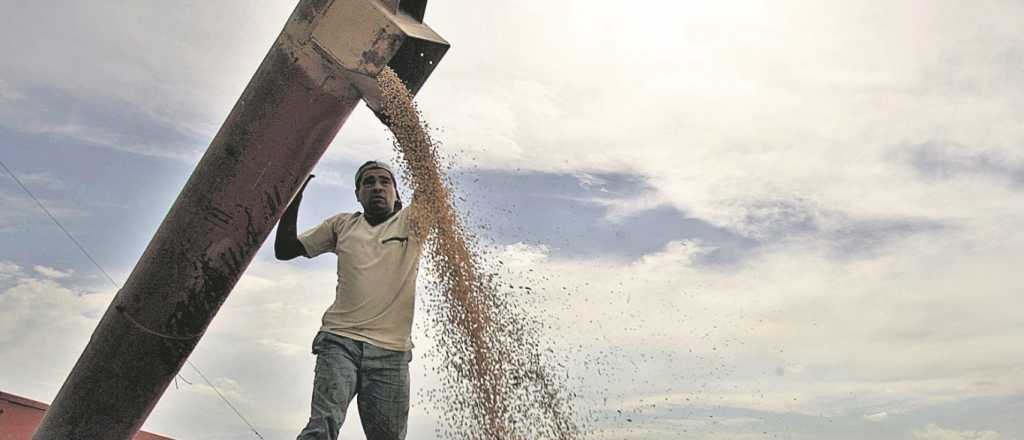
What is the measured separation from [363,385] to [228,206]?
0.91 meters

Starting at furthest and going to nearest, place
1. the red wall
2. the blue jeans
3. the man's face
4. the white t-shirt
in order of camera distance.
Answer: the red wall
the man's face
the white t-shirt
the blue jeans

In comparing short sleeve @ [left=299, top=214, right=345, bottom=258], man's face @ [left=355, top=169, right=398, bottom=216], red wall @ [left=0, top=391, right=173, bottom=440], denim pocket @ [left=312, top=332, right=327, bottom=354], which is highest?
man's face @ [left=355, top=169, right=398, bottom=216]

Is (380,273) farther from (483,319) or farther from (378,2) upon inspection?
(378,2)

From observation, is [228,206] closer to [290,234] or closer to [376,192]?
[290,234]

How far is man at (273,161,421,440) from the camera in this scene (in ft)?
11.5

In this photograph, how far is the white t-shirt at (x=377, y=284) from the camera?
142 inches

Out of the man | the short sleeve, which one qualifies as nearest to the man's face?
the man

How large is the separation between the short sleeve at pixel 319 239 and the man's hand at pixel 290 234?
0.08ft

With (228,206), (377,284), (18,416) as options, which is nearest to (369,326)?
(377,284)

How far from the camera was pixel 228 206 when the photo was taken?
12.1 feet

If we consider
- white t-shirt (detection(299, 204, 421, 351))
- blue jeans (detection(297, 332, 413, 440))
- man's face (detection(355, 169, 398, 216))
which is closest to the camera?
blue jeans (detection(297, 332, 413, 440))

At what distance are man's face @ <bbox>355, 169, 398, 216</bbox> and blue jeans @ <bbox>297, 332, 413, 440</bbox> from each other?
0.59 m

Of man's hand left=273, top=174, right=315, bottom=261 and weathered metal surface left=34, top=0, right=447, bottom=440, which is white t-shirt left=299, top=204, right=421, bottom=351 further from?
weathered metal surface left=34, top=0, right=447, bottom=440

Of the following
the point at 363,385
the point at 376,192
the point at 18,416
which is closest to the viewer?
the point at 363,385
